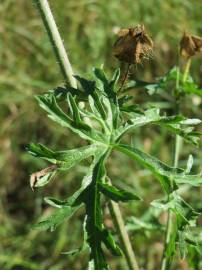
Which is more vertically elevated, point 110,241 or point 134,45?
point 134,45

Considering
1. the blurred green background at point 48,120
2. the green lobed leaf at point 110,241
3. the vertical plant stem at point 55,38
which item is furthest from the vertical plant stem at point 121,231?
the blurred green background at point 48,120

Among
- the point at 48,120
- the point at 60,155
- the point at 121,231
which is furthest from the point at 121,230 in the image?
the point at 48,120

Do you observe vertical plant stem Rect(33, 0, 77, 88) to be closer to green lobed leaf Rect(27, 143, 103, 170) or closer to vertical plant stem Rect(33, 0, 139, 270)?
vertical plant stem Rect(33, 0, 139, 270)

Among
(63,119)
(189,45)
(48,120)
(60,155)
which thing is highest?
(189,45)

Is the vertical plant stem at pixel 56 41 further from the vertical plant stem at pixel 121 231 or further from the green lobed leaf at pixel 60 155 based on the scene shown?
the green lobed leaf at pixel 60 155

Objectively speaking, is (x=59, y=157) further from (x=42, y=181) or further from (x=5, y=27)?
(x=5, y=27)

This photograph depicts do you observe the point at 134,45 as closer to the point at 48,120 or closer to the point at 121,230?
the point at 121,230
